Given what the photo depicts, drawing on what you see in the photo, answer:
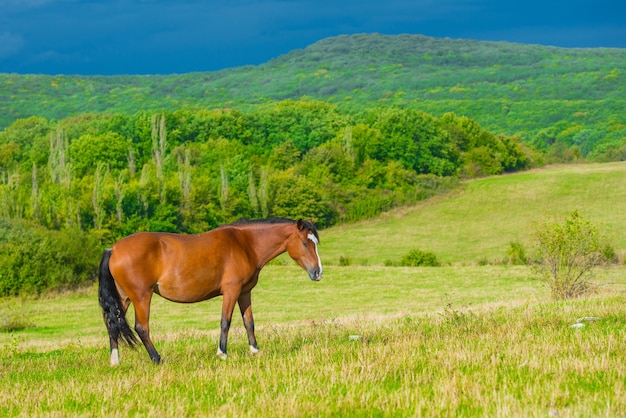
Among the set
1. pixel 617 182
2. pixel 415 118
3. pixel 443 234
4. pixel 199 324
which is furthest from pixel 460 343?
pixel 415 118

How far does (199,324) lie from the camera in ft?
115

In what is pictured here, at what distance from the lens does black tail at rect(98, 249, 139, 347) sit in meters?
10.9

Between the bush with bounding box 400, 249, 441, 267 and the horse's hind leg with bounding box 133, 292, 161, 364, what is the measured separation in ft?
187

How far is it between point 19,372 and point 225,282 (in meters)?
Result: 3.06

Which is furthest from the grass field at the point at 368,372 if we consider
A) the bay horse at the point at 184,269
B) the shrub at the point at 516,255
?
the shrub at the point at 516,255

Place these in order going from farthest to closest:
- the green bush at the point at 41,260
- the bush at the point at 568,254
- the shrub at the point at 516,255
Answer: the shrub at the point at 516,255
the green bush at the point at 41,260
the bush at the point at 568,254

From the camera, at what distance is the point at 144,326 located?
35.0ft

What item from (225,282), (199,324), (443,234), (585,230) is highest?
(225,282)

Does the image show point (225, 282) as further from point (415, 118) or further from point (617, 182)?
point (415, 118)

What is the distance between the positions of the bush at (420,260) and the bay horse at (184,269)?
56137 millimetres

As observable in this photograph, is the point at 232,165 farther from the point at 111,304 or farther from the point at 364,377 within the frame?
the point at 364,377

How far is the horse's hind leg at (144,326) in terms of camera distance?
10.6 m

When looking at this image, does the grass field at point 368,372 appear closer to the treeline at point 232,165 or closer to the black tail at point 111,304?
the black tail at point 111,304

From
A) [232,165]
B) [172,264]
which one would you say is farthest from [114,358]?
[232,165]
